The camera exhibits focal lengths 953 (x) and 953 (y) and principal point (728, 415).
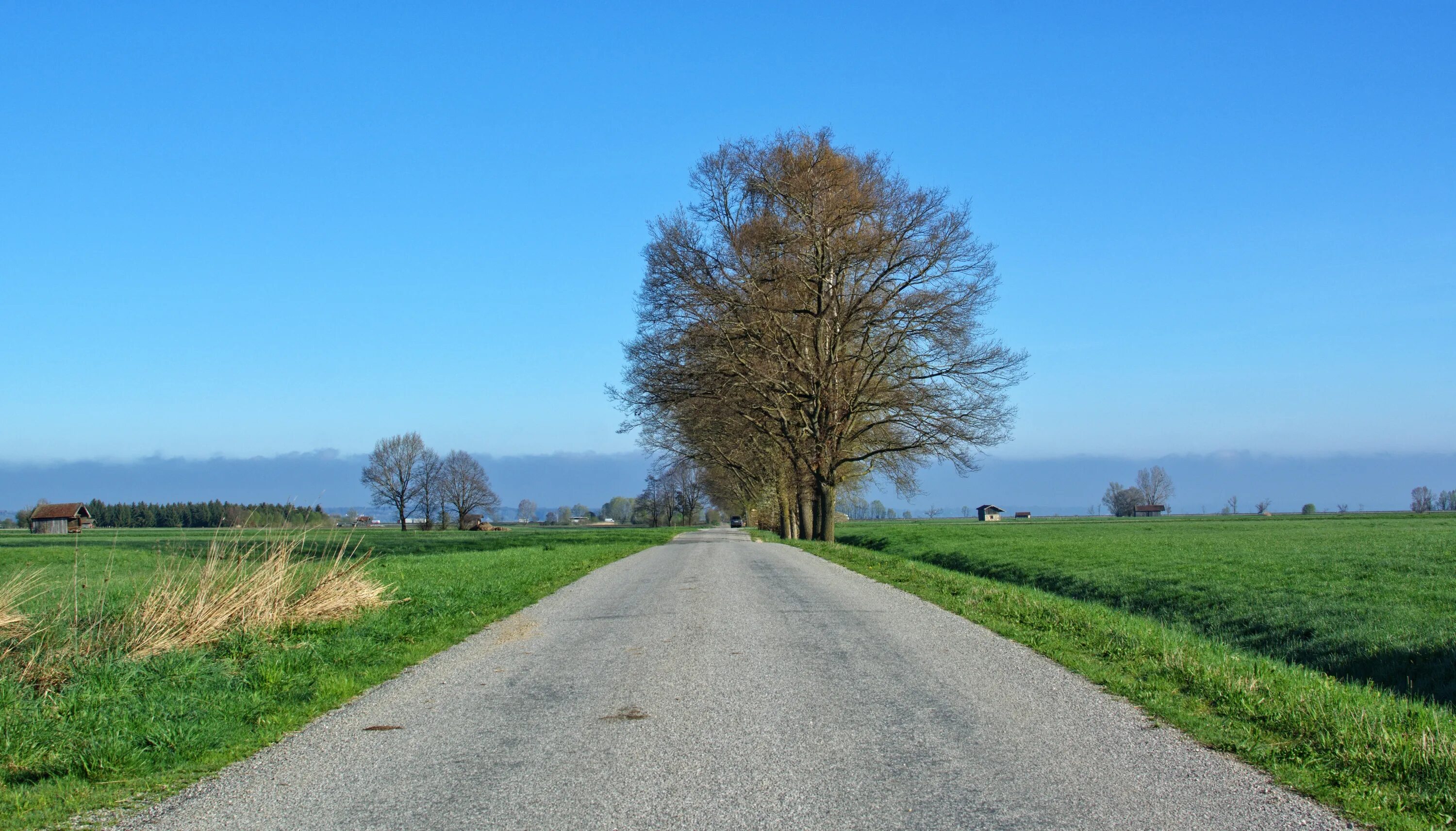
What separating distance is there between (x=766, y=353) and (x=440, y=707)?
28181mm

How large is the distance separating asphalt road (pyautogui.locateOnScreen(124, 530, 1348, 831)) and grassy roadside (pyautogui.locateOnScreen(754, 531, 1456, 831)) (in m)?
0.30

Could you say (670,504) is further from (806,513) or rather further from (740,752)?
(740,752)

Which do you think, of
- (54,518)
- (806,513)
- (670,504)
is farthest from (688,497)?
(806,513)

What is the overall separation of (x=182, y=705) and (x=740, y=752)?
174 inches

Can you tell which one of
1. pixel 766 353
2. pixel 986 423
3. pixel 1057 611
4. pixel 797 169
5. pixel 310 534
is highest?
pixel 797 169

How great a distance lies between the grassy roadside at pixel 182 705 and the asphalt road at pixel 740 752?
374 mm

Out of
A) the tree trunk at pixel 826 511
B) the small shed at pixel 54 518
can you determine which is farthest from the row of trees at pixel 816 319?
the small shed at pixel 54 518

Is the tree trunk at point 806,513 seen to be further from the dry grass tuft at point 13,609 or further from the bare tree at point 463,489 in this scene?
the bare tree at point 463,489

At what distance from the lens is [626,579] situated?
2045 cm

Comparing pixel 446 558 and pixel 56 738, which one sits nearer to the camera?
pixel 56 738

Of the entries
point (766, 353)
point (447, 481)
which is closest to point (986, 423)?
point (766, 353)

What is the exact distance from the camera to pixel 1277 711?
22.9 feet

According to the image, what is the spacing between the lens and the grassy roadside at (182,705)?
18.3ft

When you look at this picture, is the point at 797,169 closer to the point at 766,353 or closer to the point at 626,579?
the point at 766,353
